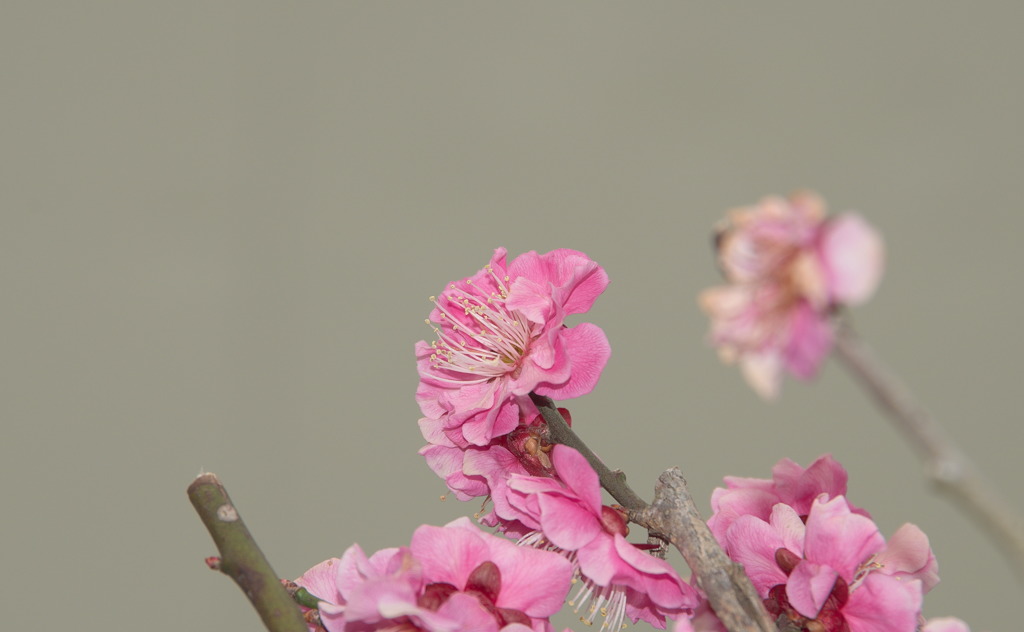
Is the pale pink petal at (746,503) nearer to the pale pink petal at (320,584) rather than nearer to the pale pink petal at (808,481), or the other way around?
the pale pink petal at (808,481)

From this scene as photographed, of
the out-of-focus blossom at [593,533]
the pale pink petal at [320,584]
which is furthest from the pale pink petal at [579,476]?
the pale pink petal at [320,584]

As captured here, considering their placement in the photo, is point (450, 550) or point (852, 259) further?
point (450, 550)

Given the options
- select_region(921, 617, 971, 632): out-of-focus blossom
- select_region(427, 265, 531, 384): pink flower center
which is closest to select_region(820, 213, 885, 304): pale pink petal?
select_region(921, 617, 971, 632): out-of-focus blossom

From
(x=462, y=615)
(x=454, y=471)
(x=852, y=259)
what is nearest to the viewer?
(x=852, y=259)

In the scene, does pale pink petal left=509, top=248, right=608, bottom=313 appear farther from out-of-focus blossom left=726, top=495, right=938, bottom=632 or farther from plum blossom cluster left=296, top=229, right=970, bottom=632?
out-of-focus blossom left=726, top=495, right=938, bottom=632

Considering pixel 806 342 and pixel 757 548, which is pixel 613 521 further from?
pixel 806 342

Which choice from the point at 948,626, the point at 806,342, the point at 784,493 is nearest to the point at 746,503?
the point at 784,493
